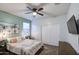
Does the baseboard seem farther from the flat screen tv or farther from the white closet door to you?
the flat screen tv

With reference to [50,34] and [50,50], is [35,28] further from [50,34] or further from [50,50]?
[50,50]

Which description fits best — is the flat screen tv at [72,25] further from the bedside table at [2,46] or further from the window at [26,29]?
the bedside table at [2,46]

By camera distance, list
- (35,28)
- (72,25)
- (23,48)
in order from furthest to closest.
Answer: (35,28) < (72,25) < (23,48)

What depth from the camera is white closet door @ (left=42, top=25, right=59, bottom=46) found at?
1.48 m

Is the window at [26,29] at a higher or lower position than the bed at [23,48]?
higher

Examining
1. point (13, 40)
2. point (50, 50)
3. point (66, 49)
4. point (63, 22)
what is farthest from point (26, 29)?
point (66, 49)

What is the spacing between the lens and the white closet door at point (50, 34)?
1.48 metres

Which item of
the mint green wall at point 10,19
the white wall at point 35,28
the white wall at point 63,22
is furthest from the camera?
the white wall at point 35,28

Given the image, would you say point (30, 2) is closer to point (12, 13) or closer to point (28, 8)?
point (28, 8)

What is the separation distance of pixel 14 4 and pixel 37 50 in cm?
91

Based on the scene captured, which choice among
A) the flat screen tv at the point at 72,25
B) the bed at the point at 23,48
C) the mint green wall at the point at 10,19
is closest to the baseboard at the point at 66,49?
the flat screen tv at the point at 72,25

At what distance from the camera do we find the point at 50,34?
154 centimetres

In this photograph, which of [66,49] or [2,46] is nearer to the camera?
[2,46]

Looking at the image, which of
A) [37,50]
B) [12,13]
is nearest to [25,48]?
[37,50]
